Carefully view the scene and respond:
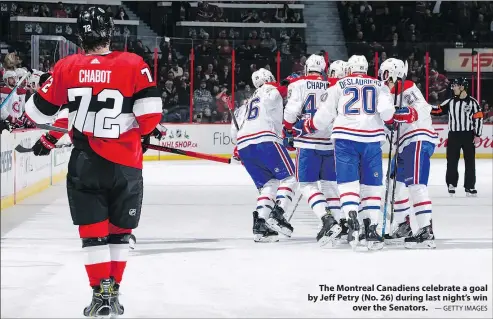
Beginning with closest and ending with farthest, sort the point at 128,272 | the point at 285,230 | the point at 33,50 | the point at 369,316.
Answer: the point at 369,316 → the point at 128,272 → the point at 285,230 → the point at 33,50

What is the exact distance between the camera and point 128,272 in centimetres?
527

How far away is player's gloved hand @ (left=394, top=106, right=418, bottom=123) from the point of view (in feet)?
20.5

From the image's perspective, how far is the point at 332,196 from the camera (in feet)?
22.1

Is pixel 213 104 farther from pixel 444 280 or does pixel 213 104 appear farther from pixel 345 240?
pixel 444 280

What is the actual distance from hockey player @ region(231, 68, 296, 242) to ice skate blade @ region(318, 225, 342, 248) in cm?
46

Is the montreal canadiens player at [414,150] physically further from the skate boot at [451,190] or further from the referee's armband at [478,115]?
the skate boot at [451,190]

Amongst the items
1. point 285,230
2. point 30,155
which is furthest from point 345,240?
point 30,155

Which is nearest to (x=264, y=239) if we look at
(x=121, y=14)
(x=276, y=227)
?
(x=276, y=227)

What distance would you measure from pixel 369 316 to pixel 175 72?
12.5 m

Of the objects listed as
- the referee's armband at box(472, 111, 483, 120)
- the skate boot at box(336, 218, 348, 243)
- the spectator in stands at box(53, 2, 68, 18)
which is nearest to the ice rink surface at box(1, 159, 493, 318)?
the skate boot at box(336, 218, 348, 243)

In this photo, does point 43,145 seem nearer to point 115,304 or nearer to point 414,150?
point 115,304

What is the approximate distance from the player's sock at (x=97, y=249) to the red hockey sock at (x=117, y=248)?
0.25ft

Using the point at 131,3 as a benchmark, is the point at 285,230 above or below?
below

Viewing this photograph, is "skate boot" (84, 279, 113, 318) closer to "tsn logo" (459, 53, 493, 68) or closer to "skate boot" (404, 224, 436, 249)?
"skate boot" (404, 224, 436, 249)
